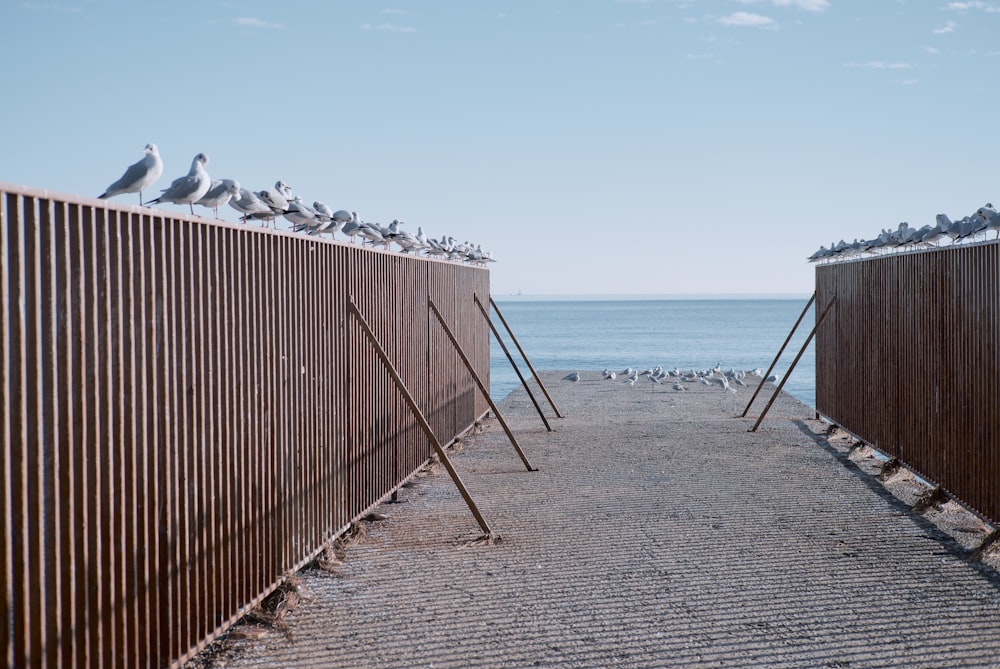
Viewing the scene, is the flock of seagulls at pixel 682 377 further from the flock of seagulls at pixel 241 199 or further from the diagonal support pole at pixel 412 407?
the diagonal support pole at pixel 412 407

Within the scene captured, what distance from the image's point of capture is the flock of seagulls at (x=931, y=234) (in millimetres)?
8633

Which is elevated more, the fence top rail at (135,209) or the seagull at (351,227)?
the seagull at (351,227)


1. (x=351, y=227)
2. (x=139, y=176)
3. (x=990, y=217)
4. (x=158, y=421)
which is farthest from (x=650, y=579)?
(x=990, y=217)

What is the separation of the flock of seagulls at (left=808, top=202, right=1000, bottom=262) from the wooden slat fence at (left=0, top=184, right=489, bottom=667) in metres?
6.01

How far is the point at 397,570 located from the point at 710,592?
7.29 ft

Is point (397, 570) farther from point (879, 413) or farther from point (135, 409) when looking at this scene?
point (879, 413)

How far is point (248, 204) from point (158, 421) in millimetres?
2338

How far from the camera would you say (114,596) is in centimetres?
400

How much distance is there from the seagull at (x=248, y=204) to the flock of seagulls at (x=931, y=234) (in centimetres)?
635

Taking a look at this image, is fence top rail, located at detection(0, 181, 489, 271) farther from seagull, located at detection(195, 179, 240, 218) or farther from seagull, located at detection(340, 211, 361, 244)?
seagull, located at detection(340, 211, 361, 244)

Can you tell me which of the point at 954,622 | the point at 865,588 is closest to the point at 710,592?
the point at 865,588

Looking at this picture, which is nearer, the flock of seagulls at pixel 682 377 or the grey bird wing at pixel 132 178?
the grey bird wing at pixel 132 178

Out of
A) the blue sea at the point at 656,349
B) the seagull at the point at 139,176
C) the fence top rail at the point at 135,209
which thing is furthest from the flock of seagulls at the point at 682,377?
the seagull at the point at 139,176

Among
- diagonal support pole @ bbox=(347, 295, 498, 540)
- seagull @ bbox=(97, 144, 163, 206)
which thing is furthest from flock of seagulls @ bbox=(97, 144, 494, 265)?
diagonal support pole @ bbox=(347, 295, 498, 540)
